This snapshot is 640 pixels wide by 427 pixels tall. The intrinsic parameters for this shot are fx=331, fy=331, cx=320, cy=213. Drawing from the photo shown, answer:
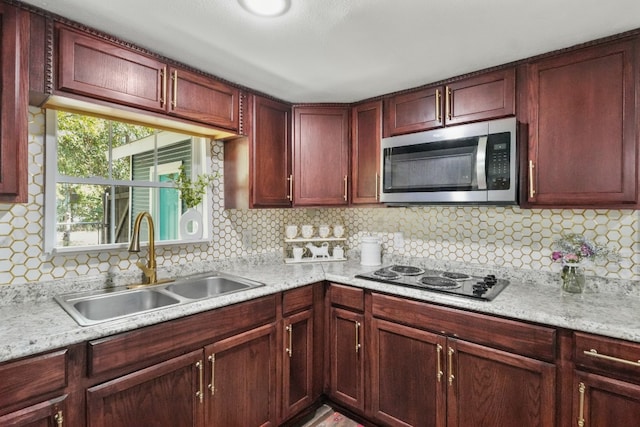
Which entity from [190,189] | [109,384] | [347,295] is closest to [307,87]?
[190,189]

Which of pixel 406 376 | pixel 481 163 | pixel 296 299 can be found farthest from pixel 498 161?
pixel 296 299

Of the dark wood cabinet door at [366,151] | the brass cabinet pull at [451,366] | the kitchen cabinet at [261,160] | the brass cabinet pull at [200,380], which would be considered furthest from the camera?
the dark wood cabinet door at [366,151]

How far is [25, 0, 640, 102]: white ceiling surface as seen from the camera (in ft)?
4.47

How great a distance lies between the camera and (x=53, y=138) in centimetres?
168

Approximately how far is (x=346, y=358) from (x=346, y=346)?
8 cm

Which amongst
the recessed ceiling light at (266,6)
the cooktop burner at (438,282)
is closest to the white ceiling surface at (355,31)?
the recessed ceiling light at (266,6)

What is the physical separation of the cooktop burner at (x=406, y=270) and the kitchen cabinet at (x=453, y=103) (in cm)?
97

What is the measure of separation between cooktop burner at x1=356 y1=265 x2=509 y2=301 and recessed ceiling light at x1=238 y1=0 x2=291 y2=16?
1530mm

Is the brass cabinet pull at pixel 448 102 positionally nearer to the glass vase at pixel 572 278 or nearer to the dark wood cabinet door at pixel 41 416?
the glass vase at pixel 572 278

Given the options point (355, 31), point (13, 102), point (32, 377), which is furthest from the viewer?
point (355, 31)

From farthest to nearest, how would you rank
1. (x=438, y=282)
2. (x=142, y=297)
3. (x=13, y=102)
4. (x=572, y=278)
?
(x=438, y=282), (x=142, y=297), (x=572, y=278), (x=13, y=102)

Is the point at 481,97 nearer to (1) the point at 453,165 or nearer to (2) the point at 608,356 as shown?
(1) the point at 453,165

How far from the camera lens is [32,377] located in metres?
1.14

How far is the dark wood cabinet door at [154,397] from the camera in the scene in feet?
4.26
